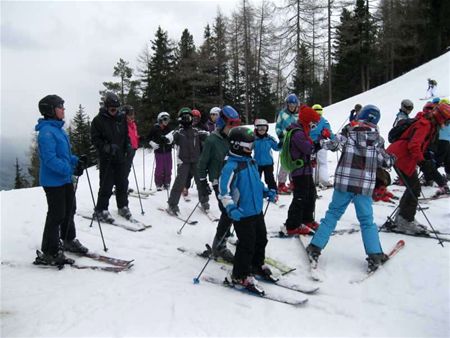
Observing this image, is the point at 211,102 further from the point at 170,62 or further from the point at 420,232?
the point at 420,232

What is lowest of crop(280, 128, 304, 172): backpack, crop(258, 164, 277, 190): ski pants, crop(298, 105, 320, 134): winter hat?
crop(258, 164, 277, 190): ski pants

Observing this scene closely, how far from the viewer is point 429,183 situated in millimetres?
9742

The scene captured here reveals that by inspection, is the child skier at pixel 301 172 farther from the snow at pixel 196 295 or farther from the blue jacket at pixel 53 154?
the blue jacket at pixel 53 154

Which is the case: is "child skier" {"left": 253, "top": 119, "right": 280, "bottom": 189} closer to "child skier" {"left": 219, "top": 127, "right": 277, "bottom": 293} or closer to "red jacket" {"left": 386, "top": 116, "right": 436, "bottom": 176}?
"red jacket" {"left": 386, "top": 116, "right": 436, "bottom": 176}

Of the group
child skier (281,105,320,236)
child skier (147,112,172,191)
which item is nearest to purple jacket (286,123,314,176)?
child skier (281,105,320,236)

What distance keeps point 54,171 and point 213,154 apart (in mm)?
2384

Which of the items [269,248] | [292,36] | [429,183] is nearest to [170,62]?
[292,36]

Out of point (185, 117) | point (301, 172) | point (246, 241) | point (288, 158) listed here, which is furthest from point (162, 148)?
point (246, 241)

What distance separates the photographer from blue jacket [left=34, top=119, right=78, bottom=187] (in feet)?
16.0

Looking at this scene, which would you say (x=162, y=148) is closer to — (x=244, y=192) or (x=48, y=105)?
(x=48, y=105)

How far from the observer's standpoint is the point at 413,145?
5777mm

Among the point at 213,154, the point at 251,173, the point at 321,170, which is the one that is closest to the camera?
the point at 251,173

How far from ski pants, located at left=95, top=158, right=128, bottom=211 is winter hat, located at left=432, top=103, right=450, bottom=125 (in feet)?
18.7

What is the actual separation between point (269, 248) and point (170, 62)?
3456 cm
